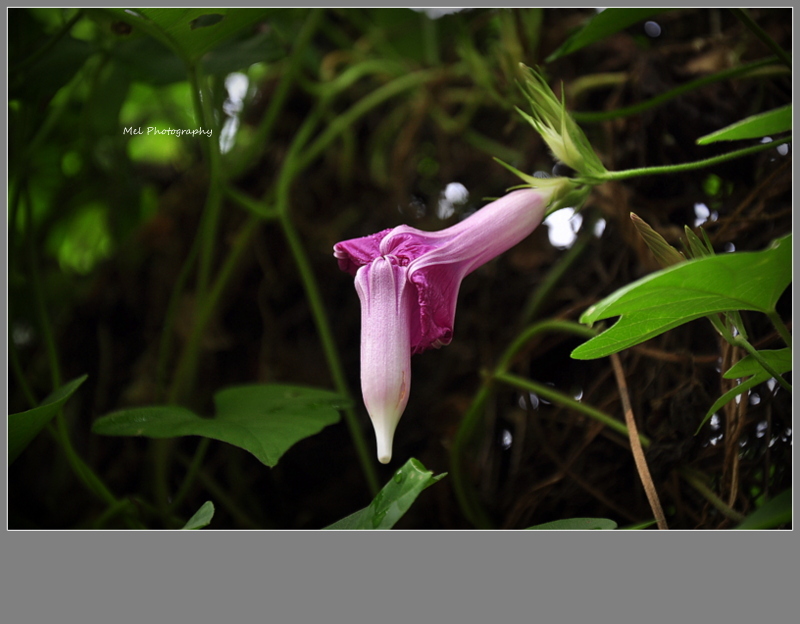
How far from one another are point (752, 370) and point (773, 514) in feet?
0.31

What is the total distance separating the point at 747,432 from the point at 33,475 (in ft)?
2.35

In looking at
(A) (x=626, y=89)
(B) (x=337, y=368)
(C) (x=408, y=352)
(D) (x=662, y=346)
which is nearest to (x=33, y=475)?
(B) (x=337, y=368)

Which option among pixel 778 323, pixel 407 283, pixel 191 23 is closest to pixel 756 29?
pixel 778 323

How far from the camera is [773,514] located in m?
0.41

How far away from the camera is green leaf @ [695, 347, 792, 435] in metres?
0.43

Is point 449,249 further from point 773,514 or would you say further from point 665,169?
point 773,514

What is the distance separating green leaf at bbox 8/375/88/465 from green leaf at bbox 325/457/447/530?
0.76 feet

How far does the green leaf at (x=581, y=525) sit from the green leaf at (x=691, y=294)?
0.40 ft

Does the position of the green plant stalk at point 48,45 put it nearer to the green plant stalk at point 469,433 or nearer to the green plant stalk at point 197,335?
the green plant stalk at point 197,335

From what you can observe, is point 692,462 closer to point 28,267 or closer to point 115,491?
point 115,491

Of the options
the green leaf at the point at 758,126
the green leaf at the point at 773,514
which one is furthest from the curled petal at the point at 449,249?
the green leaf at the point at 773,514

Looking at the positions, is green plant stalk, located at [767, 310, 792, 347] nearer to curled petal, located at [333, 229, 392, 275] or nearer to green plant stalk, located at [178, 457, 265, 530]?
curled petal, located at [333, 229, 392, 275]

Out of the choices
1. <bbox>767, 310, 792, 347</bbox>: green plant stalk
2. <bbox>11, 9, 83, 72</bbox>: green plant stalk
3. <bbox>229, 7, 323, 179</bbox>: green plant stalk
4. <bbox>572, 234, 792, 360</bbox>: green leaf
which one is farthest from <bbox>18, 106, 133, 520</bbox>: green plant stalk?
<bbox>767, 310, 792, 347</bbox>: green plant stalk

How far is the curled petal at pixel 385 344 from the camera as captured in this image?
1.29 ft
